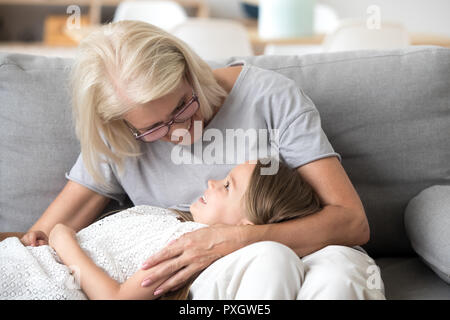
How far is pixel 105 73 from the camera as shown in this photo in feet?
4.60

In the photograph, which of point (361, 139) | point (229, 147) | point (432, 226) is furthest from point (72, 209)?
point (432, 226)

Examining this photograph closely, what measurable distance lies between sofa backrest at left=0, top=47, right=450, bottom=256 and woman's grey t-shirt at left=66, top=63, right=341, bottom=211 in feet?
0.49

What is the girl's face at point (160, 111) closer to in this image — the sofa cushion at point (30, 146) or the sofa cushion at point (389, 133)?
the sofa cushion at point (30, 146)

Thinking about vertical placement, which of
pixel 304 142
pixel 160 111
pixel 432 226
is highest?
pixel 160 111

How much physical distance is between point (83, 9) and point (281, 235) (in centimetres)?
470

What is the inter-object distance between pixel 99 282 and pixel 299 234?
45 centimetres

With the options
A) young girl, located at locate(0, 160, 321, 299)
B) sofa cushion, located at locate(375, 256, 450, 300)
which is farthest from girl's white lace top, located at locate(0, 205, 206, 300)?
sofa cushion, located at locate(375, 256, 450, 300)

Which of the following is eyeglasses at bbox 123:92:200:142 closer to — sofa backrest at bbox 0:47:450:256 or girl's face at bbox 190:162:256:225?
girl's face at bbox 190:162:256:225

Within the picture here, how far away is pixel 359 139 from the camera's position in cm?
167

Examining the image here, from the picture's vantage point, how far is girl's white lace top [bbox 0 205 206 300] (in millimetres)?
1223

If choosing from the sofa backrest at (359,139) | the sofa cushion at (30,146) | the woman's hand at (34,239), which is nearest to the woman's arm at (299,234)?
the sofa backrest at (359,139)

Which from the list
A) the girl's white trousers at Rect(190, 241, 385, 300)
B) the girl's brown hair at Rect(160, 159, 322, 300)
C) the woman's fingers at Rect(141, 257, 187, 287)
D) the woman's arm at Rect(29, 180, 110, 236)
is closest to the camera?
the girl's white trousers at Rect(190, 241, 385, 300)

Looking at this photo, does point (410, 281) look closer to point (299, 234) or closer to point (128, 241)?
point (299, 234)

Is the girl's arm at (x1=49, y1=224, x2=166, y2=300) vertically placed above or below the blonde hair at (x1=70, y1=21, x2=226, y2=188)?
below
